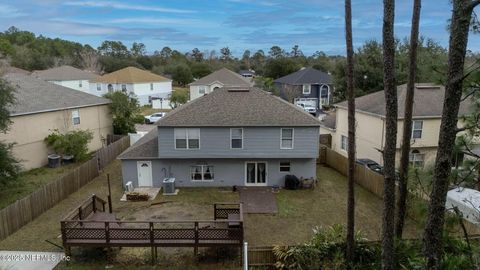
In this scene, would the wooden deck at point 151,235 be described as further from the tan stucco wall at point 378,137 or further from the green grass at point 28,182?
the tan stucco wall at point 378,137

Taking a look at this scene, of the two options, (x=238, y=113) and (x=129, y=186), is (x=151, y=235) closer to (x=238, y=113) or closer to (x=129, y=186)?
(x=129, y=186)

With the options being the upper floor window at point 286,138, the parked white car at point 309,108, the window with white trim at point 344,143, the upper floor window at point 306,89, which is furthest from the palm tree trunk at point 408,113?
the upper floor window at point 306,89

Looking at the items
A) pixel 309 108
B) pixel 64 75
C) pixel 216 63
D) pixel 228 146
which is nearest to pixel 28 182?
pixel 228 146

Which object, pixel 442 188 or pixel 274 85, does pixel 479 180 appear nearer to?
pixel 442 188

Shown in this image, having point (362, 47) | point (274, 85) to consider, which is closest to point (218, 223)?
point (362, 47)

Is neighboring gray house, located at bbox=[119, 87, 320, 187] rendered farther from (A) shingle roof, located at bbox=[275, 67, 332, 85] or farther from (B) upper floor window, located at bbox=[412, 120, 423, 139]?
(A) shingle roof, located at bbox=[275, 67, 332, 85]
